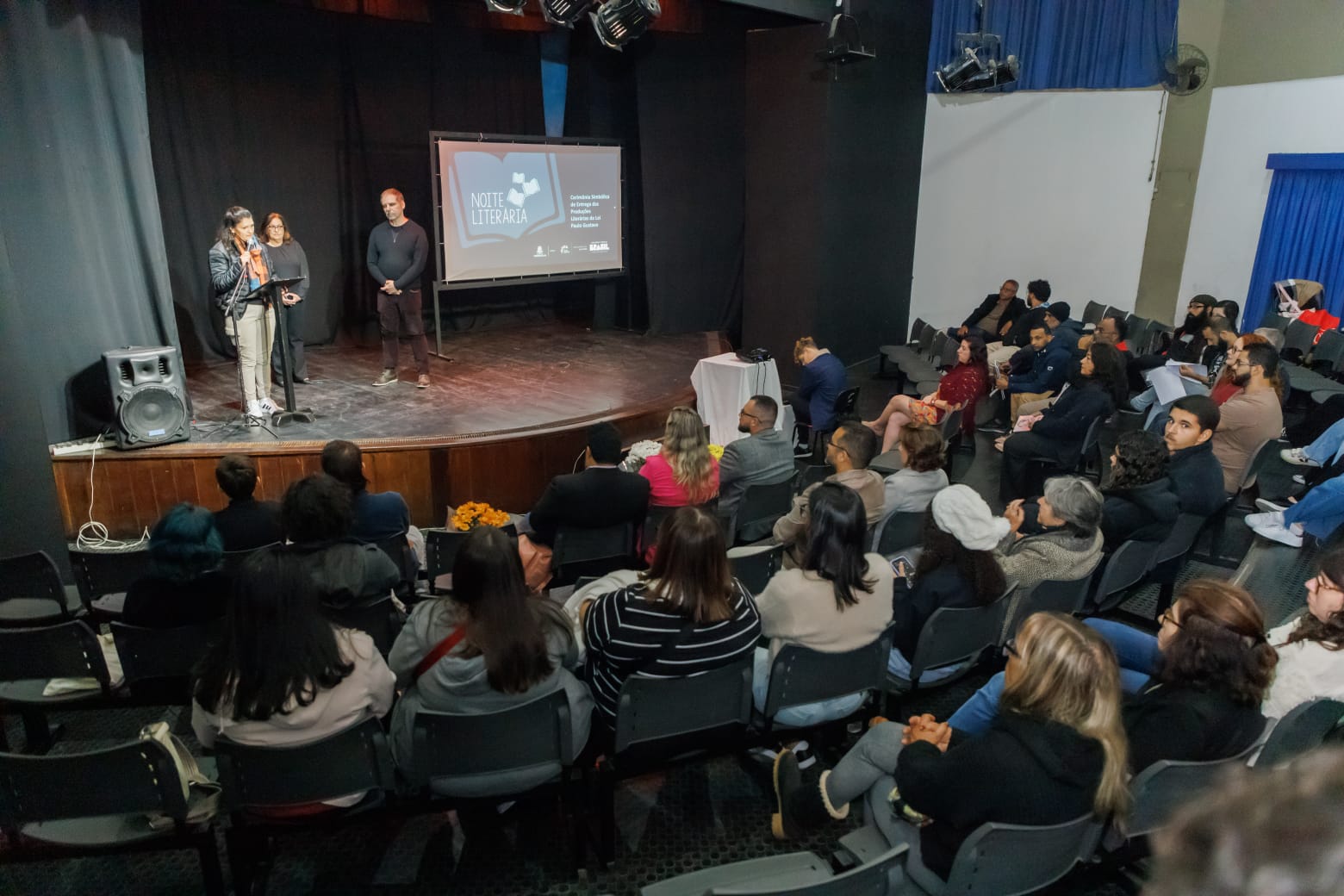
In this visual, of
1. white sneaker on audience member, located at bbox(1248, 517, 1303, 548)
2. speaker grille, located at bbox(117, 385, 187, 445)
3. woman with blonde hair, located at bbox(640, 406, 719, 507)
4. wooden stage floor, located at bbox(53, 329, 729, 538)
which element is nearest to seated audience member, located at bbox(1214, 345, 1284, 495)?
white sneaker on audience member, located at bbox(1248, 517, 1303, 548)

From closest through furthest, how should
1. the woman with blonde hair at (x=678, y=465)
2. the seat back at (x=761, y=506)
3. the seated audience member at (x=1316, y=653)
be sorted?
the seated audience member at (x=1316, y=653)
the woman with blonde hair at (x=678, y=465)
the seat back at (x=761, y=506)

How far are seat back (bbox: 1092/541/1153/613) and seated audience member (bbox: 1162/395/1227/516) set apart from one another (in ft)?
1.28

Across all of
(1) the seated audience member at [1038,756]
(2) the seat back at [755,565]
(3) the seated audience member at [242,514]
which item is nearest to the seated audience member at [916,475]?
(2) the seat back at [755,565]

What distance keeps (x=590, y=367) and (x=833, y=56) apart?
366 centimetres

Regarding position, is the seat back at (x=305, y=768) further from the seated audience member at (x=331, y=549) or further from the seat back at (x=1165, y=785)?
the seat back at (x=1165, y=785)

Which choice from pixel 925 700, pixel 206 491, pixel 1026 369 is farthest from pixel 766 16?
pixel 925 700

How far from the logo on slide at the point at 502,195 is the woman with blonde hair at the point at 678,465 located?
4829 mm

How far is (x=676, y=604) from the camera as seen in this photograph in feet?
8.06

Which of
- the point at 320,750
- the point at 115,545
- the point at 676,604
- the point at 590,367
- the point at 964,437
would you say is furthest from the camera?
the point at 590,367

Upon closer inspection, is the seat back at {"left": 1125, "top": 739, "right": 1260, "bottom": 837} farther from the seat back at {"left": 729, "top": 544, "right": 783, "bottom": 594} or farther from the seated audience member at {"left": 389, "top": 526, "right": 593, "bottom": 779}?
the seat back at {"left": 729, "top": 544, "right": 783, "bottom": 594}

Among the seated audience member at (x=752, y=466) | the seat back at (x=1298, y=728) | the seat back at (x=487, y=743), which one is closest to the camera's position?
the seat back at (x=1298, y=728)

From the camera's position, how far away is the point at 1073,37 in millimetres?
9289

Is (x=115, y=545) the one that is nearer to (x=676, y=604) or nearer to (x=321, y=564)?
(x=321, y=564)

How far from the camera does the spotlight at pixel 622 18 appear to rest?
21.5ft
